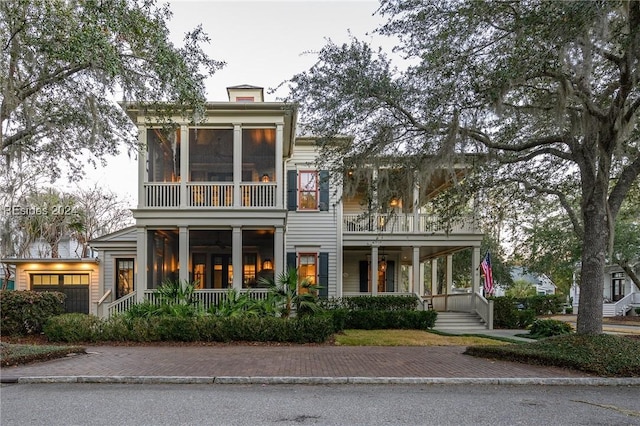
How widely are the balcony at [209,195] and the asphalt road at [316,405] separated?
836 cm

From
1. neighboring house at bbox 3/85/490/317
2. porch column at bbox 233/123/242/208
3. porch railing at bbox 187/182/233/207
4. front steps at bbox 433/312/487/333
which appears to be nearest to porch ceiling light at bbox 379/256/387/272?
neighboring house at bbox 3/85/490/317

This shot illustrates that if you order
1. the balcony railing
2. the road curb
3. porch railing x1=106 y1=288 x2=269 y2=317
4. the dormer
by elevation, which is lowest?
the road curb

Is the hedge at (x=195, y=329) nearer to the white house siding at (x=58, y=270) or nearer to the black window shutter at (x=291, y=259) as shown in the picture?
the black window shutter at (x=291, y=259)

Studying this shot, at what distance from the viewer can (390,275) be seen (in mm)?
21344

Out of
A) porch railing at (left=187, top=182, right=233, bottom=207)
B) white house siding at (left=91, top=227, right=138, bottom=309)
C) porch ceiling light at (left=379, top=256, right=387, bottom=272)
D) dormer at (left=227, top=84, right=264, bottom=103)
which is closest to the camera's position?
porch railing at (left=187, top=182, right=233, bottom=207)

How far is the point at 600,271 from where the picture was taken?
9609mm

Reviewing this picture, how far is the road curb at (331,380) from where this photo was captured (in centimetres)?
745

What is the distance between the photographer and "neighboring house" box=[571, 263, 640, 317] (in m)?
29.8

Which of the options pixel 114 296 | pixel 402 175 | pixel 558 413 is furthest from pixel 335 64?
pixel 114 296

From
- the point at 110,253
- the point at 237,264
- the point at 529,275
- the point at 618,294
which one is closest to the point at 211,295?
the point at 237,264

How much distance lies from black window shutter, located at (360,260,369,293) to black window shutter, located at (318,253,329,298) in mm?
3134

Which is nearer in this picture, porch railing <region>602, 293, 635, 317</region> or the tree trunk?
the tree trunk

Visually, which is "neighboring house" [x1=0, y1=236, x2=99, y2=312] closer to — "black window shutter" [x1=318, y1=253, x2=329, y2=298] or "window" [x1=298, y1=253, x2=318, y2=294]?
"window" [x1=298, y1=253, x2=318, y2=294]

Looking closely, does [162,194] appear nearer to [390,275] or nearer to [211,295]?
[211,295]
